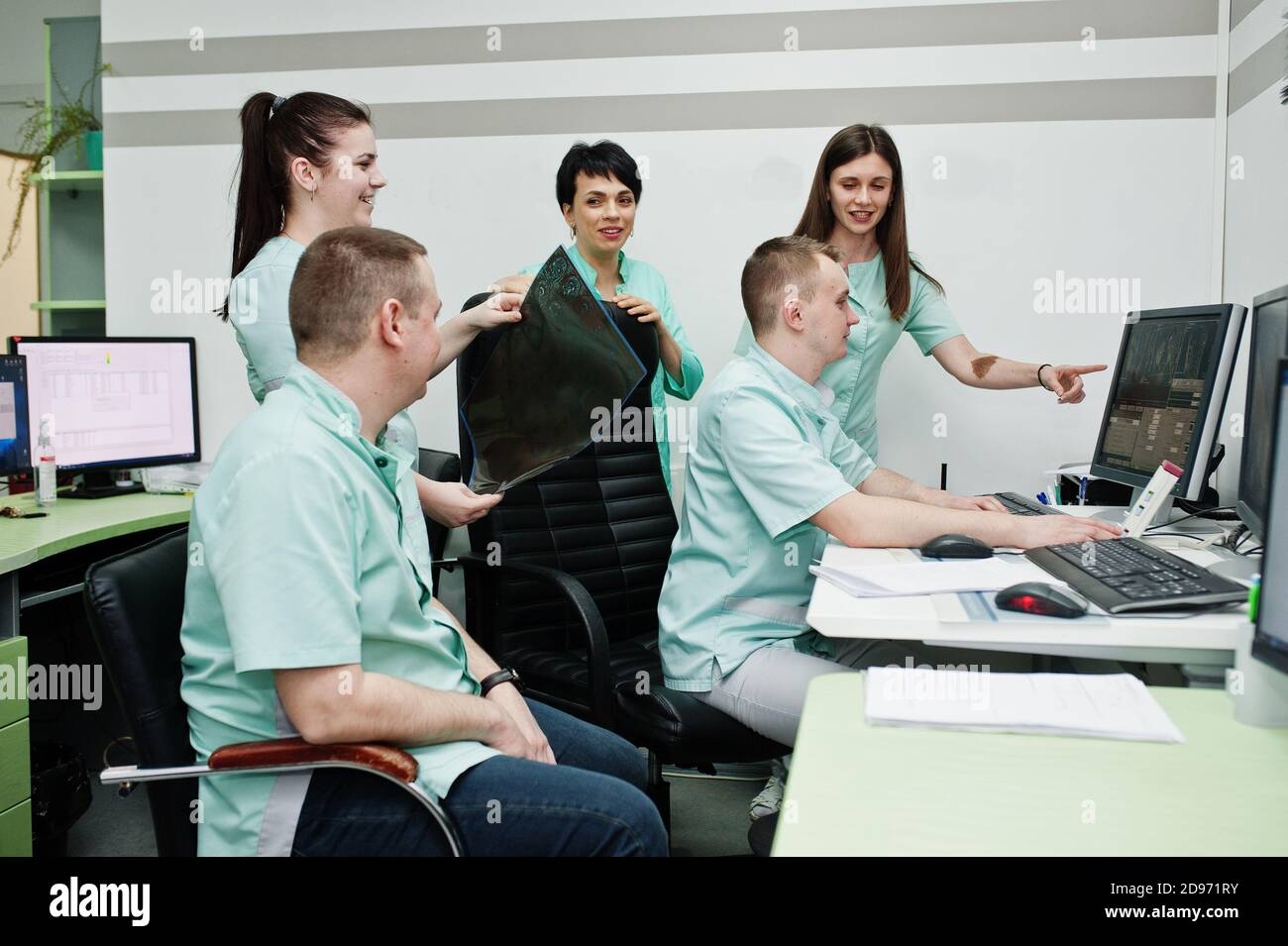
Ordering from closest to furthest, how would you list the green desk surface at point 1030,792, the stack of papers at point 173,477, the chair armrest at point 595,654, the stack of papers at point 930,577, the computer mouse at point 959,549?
the green desk surface at point 1030,792 < the stack of papers at point 930,577 < the computer mouse at point 959,549 < the chair armrest at point 595,654 < the stack of papers at point 173,477

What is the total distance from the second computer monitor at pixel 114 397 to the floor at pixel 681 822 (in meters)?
1.02

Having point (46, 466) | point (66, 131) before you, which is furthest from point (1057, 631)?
point (66, 131)

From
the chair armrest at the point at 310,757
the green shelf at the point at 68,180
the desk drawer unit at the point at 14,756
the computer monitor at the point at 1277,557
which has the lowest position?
the desk drawer unit at the point at 14,756

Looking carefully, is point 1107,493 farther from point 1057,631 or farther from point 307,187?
point 307,187

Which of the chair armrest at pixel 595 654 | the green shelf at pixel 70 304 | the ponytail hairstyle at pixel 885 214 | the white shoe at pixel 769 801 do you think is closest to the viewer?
the chair armrest at pixel 595 654

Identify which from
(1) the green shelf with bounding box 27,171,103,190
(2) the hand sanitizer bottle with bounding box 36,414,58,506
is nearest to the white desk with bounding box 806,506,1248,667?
(2) the hand sanitizer bottle with bounding box 36,414,58,506

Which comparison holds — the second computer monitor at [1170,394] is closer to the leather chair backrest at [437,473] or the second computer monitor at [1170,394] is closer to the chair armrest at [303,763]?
the chair armrest at [303,763]

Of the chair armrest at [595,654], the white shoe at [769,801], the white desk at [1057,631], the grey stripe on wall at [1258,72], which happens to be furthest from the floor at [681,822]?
the grey stripe on wall at [1258,72]

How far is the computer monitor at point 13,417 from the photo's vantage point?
2869 millimetres

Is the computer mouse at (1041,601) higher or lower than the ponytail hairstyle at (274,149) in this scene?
lower

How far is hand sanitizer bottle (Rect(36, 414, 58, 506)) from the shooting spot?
297 cm

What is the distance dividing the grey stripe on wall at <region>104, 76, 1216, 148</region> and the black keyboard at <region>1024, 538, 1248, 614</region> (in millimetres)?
1783

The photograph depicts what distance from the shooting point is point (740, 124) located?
325 cm

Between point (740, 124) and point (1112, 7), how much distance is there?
1150 mm
